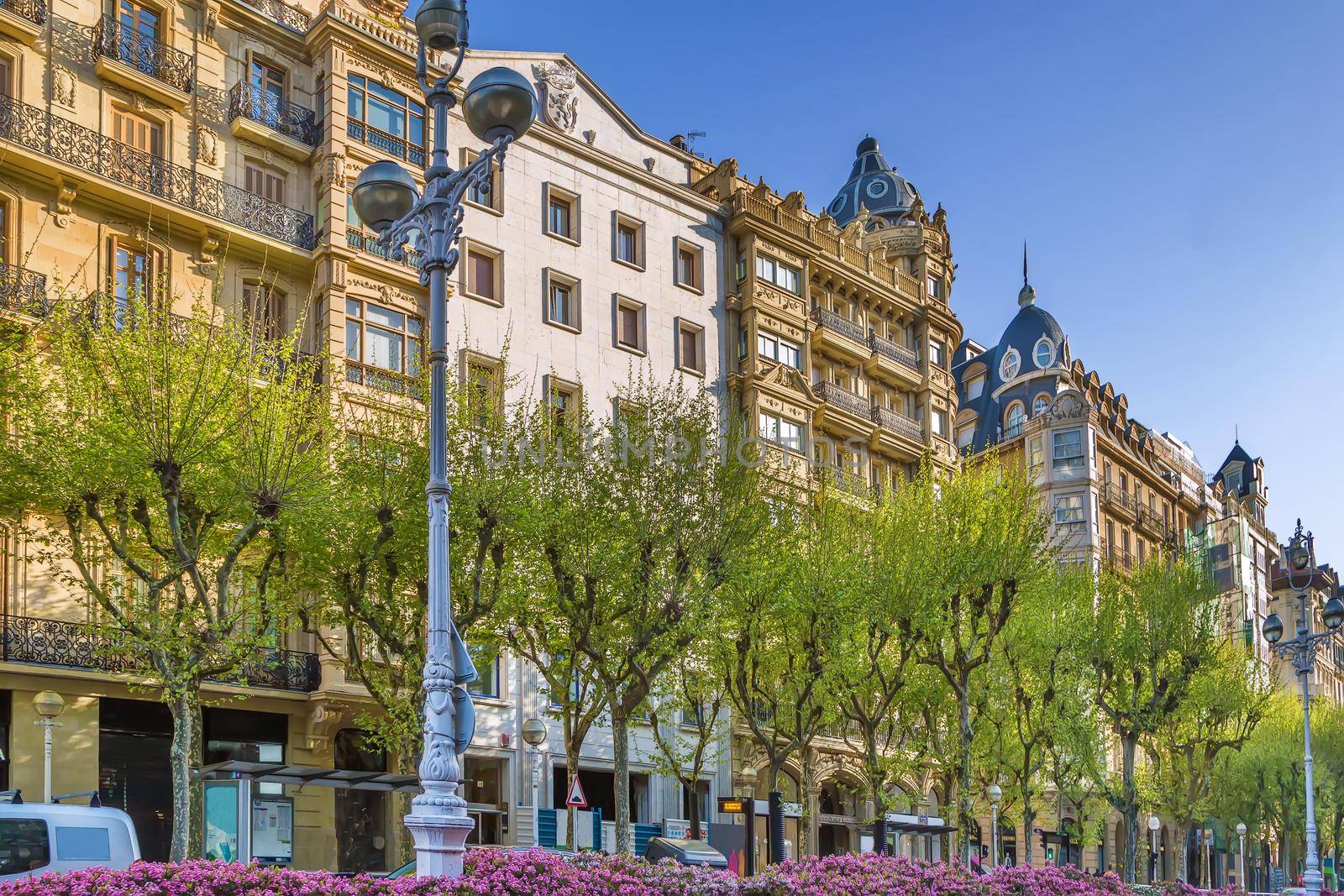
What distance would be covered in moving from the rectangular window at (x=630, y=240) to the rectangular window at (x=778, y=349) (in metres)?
5.01

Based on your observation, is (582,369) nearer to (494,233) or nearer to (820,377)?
(494,233)

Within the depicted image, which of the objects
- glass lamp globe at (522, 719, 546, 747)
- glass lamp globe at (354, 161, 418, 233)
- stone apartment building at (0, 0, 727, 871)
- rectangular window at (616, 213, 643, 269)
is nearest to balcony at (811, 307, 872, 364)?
stone apartment building at (0, 0, 727, 871)

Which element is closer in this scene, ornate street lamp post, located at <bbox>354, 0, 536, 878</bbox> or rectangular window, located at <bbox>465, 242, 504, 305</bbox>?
ornate street lamp post, located at <bbox>354, 0, 536, 878</bbox>

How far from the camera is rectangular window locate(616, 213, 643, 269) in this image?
45219 mm

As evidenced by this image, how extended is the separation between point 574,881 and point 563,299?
1167 inches

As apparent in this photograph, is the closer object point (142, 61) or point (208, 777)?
point (208, 777)

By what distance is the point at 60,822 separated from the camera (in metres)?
18.6

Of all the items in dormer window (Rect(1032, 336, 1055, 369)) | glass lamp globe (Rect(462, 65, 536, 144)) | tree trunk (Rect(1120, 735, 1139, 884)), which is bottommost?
tree trunk (Rect(1120, 735, 1139, 884))

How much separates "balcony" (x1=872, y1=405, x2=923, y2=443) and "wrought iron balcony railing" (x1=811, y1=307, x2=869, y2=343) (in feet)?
8.61

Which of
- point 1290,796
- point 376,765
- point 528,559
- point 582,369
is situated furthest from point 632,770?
point 1290,796

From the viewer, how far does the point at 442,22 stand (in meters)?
14.6

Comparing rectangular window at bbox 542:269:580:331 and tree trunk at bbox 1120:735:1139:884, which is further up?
rectangular window at bbox 542:269:580:331

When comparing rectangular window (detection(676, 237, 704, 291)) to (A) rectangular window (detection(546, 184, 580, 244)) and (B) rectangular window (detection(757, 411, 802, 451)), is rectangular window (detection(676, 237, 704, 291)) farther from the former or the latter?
(B) rectangular window (detection(757, 411, 802, 451))

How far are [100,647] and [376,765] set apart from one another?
437 inches
